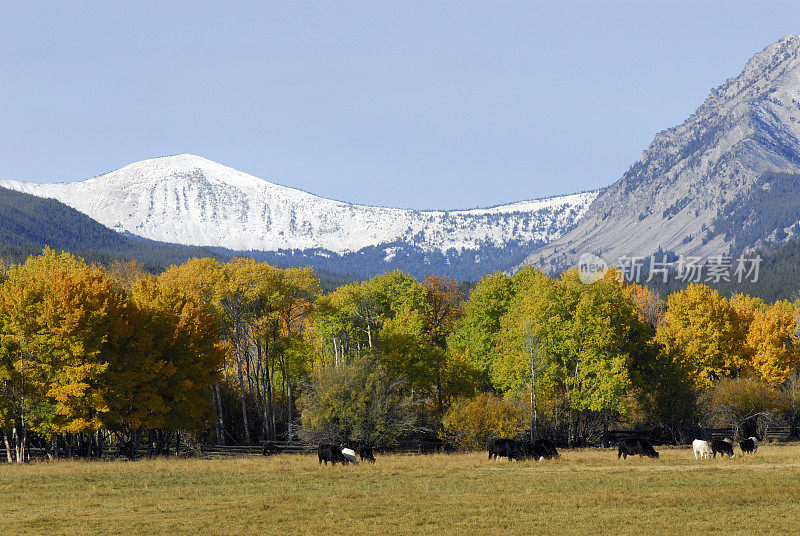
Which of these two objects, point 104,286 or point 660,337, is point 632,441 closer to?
point 660,337

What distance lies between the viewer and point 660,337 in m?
84.7

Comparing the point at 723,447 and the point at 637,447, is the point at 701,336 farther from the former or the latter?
the point at 637,447

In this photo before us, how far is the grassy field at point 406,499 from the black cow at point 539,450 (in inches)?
216

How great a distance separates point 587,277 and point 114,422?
147ft

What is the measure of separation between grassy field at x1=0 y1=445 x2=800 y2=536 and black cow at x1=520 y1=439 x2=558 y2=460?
18.0 feet

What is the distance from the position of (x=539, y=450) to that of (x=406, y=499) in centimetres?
2361

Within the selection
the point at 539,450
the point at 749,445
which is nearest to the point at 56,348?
the point at 539,450

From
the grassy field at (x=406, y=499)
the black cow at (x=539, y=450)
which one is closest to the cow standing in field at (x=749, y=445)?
the grassy field at (x=406, y=499)

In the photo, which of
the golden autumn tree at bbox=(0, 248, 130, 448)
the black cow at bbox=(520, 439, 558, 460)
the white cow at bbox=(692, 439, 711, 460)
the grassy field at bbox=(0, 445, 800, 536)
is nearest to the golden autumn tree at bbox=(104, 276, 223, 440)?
the golden autumn tree at bbox=(0, 248, 130, 448)

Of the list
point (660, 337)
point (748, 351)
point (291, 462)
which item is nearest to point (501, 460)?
point (291, 462)

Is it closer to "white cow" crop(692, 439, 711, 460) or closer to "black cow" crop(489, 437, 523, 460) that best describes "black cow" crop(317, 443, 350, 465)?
"black cow" crop(489, 437, 523, 460)

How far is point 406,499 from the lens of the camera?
33.7 meters

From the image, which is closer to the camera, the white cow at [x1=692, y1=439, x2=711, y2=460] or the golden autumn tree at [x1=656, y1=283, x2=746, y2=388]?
the white cow at [x1=692, y1=439, x2=711, y2=460]

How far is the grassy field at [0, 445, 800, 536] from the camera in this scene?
27.2 metres
